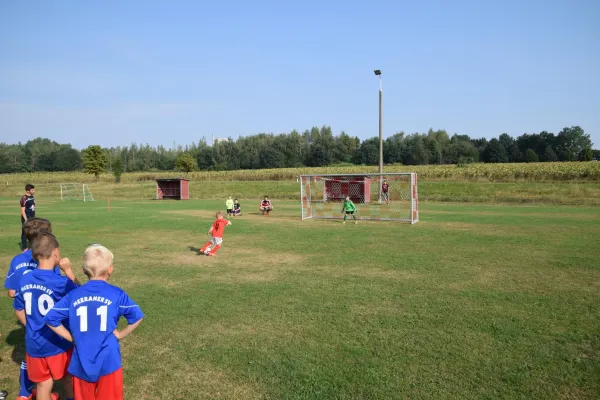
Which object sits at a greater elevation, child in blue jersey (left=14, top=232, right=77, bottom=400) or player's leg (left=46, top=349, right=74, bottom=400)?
child in blue jersey (left=14, top=232, right=77, bottom=400)

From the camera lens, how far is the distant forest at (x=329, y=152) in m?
97.9

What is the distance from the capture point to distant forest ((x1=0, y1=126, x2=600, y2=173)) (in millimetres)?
97938

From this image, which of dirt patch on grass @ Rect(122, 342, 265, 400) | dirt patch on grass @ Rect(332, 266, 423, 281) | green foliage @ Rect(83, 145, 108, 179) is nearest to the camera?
dirt patch on grass @ Rect(122, 342, 265, 400)

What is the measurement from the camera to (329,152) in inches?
4163

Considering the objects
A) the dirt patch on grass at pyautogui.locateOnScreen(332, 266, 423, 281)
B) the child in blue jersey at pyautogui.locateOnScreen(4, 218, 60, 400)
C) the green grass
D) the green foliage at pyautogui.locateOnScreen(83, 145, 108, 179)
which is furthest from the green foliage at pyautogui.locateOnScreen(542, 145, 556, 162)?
the child in blue jersey at pyautogui.locateOnScreen(4, 218, 60, 400)

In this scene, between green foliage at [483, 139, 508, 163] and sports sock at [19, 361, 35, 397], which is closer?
sports sock at [19, 361, 35, 397]

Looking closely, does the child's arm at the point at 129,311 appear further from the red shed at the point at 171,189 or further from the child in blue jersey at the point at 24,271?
the red shed at the point at 171,189

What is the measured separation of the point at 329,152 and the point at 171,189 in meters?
64.2

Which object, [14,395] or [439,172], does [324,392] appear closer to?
[14,395]

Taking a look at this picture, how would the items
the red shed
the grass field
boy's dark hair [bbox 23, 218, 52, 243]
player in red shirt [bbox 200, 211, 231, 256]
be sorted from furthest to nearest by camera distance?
the red shed
player in red shirt [bbox 200, 211, 231, 256]
the grass field
boy's dark hair [bbox 23, 218, 52, 243]

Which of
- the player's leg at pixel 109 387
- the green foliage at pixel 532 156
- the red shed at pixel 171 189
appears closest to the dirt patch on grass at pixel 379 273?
the player's leg at pixel 109 387

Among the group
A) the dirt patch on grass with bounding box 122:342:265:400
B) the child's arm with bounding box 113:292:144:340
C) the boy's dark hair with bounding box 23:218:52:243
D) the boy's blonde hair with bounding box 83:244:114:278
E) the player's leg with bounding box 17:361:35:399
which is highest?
the boy's dark hair with bounding box 23:218:52:243

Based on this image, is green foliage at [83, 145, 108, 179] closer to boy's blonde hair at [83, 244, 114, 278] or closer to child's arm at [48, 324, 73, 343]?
child's arm at [48, 324, 73, 343]

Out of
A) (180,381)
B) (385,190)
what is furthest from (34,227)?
(385,190)
